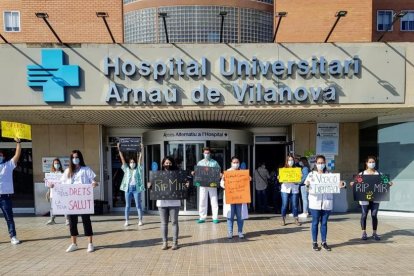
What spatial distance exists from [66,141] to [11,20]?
15.7 metres

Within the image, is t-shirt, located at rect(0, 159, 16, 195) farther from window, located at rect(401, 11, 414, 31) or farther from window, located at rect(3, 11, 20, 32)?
window, located at rect(401, 11, 414, 31)

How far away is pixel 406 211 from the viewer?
9.90 m

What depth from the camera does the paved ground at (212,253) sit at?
530 centimetres

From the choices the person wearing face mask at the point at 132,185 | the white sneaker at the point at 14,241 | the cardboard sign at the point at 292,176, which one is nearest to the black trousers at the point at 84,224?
the white sneaker at the point at 14,241

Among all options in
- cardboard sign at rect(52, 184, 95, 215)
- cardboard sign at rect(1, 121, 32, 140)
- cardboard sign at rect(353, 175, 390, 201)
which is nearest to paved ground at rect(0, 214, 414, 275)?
cardboard sign at rect(52, 184, 95, 215)

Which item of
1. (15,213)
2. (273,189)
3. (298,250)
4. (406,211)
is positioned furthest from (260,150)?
(15,213)

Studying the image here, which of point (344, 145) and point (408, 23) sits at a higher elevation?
point (408, 23)

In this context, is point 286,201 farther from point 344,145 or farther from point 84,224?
point 84,224

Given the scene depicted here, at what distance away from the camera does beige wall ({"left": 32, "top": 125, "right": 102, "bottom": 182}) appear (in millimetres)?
10742

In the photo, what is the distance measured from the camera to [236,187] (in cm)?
708

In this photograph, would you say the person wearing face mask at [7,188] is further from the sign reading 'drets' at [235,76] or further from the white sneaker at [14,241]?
the sign reading 'drets' at [235,76]

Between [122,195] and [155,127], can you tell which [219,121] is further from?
[122,195]

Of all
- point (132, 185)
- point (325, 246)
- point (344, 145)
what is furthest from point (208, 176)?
point (344, 145)

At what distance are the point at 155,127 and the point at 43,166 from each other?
148 inches
